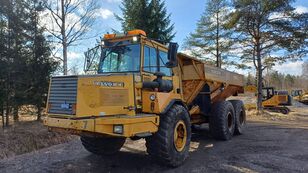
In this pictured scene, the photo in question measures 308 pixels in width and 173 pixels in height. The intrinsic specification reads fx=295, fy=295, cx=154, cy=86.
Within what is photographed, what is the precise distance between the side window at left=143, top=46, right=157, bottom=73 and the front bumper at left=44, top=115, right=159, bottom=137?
127cm

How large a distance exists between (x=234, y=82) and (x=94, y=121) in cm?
759

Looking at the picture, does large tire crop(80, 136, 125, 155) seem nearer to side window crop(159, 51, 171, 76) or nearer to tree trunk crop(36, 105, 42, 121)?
side window crop(159, 51, 171, 76)

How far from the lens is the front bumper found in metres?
5.30

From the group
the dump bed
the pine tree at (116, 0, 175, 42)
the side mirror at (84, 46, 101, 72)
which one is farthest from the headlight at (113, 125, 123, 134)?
the pine tree at (116, 0, 175, 42)

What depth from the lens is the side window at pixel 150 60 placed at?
653 centimetres

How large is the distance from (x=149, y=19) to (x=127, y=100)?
14.3 m

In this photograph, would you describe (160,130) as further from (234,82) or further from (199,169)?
(234,82)

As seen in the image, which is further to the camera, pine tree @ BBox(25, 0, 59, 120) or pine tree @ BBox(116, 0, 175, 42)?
pine tree @ BBox(116, 0, 175, 42)

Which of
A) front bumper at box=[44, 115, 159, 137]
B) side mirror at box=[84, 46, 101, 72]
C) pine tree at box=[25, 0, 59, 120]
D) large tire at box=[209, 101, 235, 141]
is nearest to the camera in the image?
front bumper at box=[44, 115, 159, 137]

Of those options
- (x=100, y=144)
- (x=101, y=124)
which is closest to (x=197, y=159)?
(x=100, y=144)

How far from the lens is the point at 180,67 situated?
865 centimetres

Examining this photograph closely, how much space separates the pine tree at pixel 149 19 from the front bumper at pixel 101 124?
1408 centimetres

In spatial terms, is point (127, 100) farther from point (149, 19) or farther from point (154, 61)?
point (149, 19)

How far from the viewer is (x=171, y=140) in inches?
249
